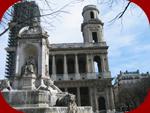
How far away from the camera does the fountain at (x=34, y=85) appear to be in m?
8.27

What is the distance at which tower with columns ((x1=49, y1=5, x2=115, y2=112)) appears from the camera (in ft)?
110

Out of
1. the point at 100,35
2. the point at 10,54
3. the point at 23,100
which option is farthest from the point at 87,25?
the point at 23,100

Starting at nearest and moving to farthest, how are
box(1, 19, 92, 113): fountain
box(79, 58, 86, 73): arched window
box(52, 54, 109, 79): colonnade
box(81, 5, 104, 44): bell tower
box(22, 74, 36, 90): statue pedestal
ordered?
box(1, 19, 92, 113): fountain, box(22, 74, 36, 90): statue pedestal, box(52, 54, 109, 79): colonnade, box(81, 5, 104, 44): bell tower, box(79, 58, 86, 73): arched window

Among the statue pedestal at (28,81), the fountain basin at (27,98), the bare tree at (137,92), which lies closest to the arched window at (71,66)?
the bare tree at (137,92)

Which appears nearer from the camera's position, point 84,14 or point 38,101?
point 38,101

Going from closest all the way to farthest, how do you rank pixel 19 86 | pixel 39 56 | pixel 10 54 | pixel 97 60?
pixel 19 86 → pixel 39 56 → pixel 97 60 → pixel 10 54

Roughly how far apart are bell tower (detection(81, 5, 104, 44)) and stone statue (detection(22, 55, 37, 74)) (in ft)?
87.6

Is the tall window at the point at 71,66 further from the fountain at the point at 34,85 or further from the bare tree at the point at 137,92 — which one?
the fountain at the point at 34,85

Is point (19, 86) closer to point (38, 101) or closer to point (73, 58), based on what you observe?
point (38, 101)

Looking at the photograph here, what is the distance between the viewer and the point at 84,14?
42344 mm

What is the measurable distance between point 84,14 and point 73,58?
13.7m

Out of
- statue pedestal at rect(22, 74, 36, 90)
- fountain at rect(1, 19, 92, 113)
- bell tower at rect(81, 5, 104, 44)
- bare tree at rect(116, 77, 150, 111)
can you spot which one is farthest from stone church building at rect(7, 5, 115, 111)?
statue pedestal at rect(22, 74, 36, 90)

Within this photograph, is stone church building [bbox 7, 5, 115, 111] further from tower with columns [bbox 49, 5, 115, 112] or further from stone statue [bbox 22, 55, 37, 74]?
stone statue [bbox 22, 55, 37, 74]

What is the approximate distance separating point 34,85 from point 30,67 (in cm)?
143
